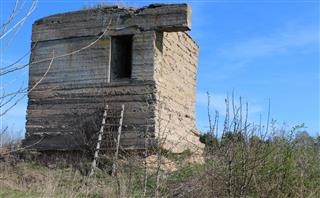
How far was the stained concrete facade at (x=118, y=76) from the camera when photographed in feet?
40.0

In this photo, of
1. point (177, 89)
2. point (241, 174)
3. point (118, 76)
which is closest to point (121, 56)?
point (118, 76)

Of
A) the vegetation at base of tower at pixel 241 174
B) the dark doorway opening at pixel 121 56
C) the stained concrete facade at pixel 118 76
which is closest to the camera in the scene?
the vegetation at base of tower at pixel 241 174

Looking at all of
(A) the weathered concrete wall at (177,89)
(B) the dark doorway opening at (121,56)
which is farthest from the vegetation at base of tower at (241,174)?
(B) the dark doorway opening at (121,56)

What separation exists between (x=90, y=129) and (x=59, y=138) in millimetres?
1006

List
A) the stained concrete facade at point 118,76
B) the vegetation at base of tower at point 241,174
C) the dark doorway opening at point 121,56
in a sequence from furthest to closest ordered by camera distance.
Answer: the dark doorway opening at point 121,56
the stained concrete facade at point 118,76
the vegetation at base of tower at point 241,174

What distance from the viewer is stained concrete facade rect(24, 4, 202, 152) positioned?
12203 millimetres

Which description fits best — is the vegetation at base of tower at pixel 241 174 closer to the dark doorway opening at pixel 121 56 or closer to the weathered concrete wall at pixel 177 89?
the weathered concrete wall at pixel 177 89

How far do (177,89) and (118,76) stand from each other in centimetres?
168

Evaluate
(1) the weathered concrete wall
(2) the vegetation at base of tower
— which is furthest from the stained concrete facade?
(2) the vegetation at base of tower

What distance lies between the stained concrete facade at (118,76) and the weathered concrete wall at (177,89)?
25 mm

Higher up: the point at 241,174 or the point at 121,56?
the point at 121,56

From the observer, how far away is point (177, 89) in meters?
13.5

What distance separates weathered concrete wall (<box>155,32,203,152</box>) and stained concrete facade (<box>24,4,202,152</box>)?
3cm

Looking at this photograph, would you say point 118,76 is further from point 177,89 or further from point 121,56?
point 177,89
